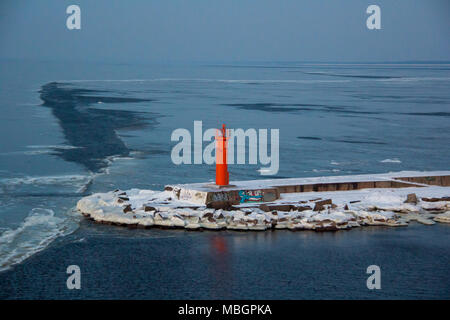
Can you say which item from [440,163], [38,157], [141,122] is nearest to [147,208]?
[38,157]

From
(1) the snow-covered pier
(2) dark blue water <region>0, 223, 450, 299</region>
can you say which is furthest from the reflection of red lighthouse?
(2) dark blue water <region>0, 223, 450, 299</region>

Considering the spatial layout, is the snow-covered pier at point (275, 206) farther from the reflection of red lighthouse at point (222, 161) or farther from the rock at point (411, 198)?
the reflection of red lighthouse at point (222, 161)

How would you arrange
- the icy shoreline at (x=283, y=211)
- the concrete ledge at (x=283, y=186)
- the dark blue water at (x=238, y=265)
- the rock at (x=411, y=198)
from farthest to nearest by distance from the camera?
the rock at (x=411, y=198)
the concrete ledge at (x=283, y=186)
the icy shoreline at (x=283, y=211)
the dark blue water at (x=238, y=265)

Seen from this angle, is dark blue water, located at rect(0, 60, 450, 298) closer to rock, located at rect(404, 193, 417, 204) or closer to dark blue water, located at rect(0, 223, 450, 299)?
dark blue water, located at rect(0, 223, 450, 299)

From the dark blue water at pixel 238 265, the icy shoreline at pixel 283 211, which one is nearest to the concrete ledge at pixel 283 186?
the icy shoreline at pixel 283 211

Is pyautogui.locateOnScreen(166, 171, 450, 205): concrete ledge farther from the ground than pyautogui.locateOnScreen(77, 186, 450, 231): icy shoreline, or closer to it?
farther from the ground

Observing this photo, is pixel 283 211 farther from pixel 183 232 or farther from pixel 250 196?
pixel 183 232

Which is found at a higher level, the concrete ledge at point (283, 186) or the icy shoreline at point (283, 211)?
the concrete ledge at point (283, 186)
